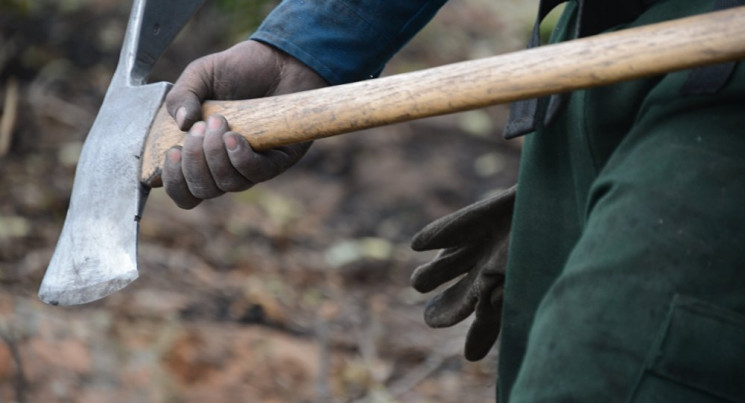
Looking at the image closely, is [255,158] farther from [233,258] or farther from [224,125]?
[233,258]

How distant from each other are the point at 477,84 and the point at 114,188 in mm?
738

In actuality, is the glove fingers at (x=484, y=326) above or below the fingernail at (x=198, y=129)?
below

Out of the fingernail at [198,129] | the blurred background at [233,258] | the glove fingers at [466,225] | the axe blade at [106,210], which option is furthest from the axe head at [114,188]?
the blurred background at [233,258]

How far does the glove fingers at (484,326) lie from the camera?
6.50 feet

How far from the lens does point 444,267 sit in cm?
208

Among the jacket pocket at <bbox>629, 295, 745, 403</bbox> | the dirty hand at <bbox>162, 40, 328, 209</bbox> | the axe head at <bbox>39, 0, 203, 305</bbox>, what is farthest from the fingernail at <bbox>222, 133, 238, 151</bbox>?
the jacket pocket at <bbox>629, 295, 745, 403</bbox>

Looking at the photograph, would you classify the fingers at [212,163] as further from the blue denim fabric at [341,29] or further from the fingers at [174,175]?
the blue denim fabric at [341,29]

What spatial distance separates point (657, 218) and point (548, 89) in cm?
24

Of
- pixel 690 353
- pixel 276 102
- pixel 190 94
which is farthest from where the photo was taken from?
pixel 190 94

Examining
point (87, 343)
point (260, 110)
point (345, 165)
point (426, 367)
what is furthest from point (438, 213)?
point (260, 110)

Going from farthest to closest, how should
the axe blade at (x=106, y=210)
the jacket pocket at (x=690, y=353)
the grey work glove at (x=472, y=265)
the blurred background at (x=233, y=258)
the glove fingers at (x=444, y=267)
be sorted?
the blurred background at (x=233, y=258) → the glove fingers at (x=444, y=267) → the grey work glove at (x=472, y=265) → the axe blade at (x=106, y=210) → the jacket pocket at (x=690, y=353)

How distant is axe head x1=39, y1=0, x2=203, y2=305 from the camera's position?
1846 mm

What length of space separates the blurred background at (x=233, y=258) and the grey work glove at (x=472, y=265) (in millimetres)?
1371

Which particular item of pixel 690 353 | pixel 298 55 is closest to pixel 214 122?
pixel 298 55
